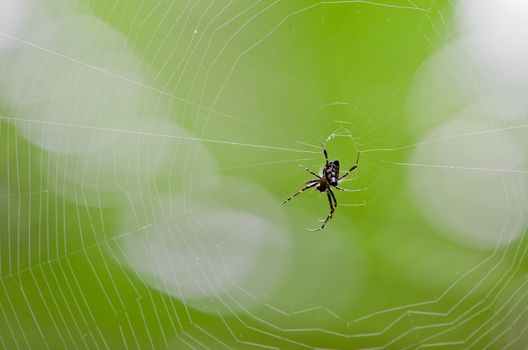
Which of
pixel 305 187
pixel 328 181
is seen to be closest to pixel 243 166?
pixel 305 187

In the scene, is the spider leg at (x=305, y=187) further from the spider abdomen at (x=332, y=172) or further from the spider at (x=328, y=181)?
the spider abdomen at (x=332, y=172)

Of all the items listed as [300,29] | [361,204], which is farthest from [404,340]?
[300,29]

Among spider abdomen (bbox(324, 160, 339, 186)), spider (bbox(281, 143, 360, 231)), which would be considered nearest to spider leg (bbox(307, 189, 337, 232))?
spider (bbox(281, 143, 360, 231))

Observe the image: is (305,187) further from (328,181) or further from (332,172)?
(332,172)

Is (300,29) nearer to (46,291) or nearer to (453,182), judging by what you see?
(453,182)

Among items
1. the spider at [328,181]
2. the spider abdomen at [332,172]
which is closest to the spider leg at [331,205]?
the spider at [328,181]

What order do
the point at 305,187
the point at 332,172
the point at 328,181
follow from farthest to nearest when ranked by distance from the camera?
the point at 305,187 → the point at 328,181 → the point at 332,172
